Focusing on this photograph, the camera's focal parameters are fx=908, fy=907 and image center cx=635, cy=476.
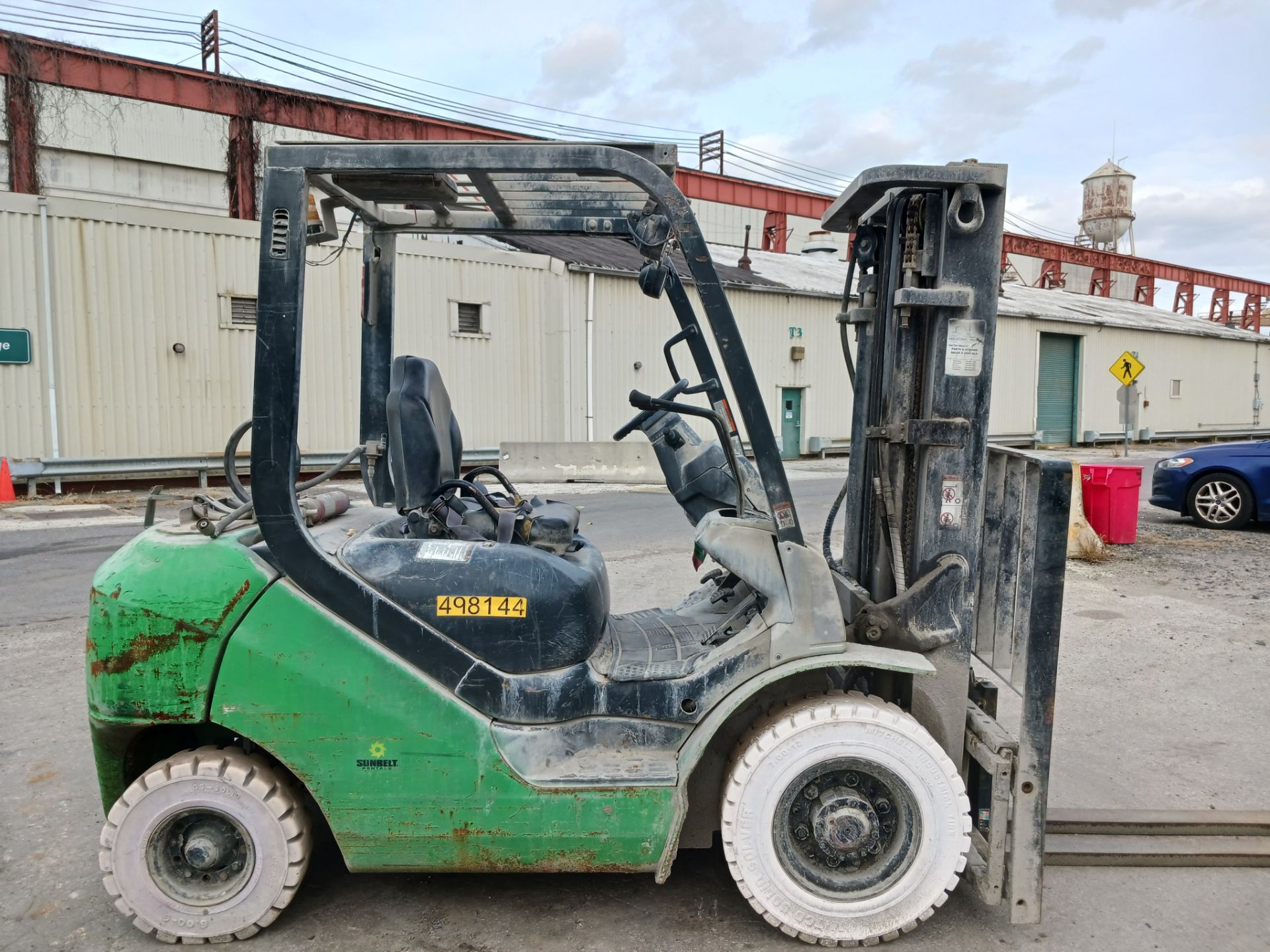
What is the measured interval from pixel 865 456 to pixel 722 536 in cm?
97

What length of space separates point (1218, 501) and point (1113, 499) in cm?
269

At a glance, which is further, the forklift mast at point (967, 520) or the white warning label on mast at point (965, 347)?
the white warning label on mast at point (965, 347)

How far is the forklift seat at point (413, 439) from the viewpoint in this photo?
355 centimetres

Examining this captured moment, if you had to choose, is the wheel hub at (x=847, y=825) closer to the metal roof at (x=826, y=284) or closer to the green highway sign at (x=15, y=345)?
the metal roof at (x=826, y=284)

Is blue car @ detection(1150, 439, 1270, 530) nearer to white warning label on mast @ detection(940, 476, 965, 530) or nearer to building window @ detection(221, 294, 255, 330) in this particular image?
white warning label on mast @ detection(940, 476, 965, 530)

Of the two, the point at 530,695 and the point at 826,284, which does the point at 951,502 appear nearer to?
the point at 530,695

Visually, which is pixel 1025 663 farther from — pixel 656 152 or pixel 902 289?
pixel 656 152

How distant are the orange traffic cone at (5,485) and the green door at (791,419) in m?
18.1

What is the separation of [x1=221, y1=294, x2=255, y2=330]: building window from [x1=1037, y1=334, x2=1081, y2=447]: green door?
1074 inches

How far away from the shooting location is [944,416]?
330 cm

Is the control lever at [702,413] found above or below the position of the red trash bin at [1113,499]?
above

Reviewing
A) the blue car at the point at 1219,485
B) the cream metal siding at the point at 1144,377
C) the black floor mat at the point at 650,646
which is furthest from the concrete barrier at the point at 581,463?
the cream metal siding at the point at 1144,377

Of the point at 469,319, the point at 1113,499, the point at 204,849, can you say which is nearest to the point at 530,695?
the point at 204,849

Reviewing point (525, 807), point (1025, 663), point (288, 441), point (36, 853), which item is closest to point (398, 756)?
point (525, 807)
